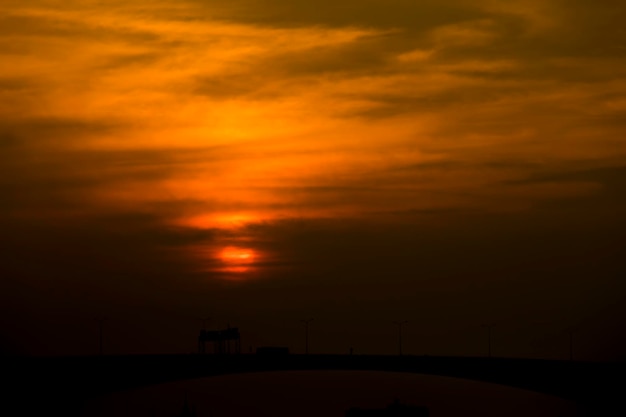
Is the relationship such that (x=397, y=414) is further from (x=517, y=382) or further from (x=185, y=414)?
(x=185, y=414)

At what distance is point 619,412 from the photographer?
165 metres

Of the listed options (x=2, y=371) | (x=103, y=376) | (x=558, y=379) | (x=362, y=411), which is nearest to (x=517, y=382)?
(x=558, y=379)

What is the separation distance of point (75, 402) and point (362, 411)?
145 ft

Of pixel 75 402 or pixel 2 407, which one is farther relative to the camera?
pixel 75 402

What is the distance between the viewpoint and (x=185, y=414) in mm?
198000

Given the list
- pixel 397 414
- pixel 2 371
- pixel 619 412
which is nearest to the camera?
pixel 619 412

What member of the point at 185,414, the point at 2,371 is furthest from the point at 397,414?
the point at 2,371

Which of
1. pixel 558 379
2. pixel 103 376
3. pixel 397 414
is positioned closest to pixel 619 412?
pixel 558 379

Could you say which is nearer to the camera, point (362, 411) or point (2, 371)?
point (2, 371)

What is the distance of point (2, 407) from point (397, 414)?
60.1 metres

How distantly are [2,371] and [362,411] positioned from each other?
2210 inches

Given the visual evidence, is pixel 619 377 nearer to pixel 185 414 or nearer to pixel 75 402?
pixel 185 414

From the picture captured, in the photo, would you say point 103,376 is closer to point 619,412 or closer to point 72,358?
point 72,358

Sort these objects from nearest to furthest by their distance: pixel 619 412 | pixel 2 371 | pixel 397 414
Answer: pixel 619 412 < pixel 2 371 < pixel 397 414
